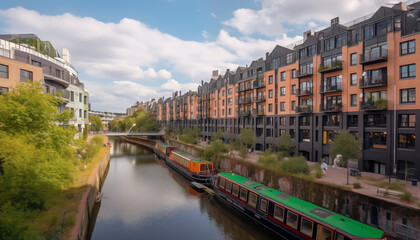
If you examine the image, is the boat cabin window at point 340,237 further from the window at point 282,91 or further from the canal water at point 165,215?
the window at point 282,91

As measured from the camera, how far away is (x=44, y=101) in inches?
522

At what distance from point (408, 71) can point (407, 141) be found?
6.49 metres

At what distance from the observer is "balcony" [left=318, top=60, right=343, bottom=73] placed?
2664 centimetres

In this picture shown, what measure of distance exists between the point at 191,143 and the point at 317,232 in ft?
133

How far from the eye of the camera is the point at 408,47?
2139cm

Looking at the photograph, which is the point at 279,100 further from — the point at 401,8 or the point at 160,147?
the point at 160,147

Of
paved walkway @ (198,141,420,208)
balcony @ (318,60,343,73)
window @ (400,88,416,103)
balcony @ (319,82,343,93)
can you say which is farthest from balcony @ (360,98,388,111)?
paved walkway @ (198,141,420,208)

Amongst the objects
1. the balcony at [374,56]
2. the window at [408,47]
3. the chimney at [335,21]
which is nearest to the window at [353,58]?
the balcony at [374,56]

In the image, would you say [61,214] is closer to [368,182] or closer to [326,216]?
[326,216]

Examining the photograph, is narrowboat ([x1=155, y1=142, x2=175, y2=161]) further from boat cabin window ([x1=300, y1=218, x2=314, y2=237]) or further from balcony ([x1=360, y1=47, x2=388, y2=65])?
balcony ([x1=360, y1=47, x2=388, y2=65])

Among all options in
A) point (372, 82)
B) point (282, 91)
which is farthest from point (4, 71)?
point (372, 82)

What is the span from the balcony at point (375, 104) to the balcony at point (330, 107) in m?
2.94

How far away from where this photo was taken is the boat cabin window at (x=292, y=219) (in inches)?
554

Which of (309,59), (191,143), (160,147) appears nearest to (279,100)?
(309,59)
